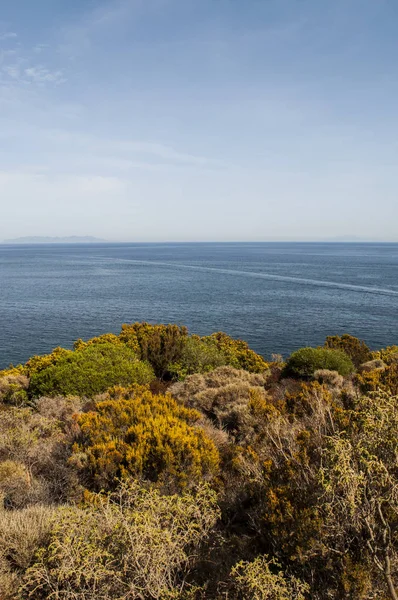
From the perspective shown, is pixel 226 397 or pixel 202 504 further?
pixel 226 397

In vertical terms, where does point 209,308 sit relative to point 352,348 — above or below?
below

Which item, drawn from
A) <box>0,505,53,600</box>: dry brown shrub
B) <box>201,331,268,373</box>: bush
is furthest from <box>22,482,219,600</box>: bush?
<box>201,331,268,373</box>: bush

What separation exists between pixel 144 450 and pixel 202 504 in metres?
2.35

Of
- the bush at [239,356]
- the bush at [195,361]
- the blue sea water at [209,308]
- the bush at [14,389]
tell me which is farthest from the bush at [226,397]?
the blue sea water at [209,308]

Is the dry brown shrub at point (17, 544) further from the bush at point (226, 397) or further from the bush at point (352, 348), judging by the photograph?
the bush at point (352, 348)

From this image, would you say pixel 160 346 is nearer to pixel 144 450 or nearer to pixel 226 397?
pixel 226 397

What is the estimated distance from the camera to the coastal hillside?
12.9 ft

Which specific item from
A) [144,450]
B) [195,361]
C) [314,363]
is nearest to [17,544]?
[144,450]

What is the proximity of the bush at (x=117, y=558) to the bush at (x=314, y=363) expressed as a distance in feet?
39.1

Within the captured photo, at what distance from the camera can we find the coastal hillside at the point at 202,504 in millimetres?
3938

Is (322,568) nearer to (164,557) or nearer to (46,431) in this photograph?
(164,557)

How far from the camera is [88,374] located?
15266 mm

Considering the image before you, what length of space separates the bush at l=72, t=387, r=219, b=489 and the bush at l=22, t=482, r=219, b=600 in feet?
6.57

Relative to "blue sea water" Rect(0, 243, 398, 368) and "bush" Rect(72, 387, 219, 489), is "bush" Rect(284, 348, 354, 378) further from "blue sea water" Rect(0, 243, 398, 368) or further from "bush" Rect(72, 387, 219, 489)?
"blue sea water" Rect(0, 243, 398, 368)
